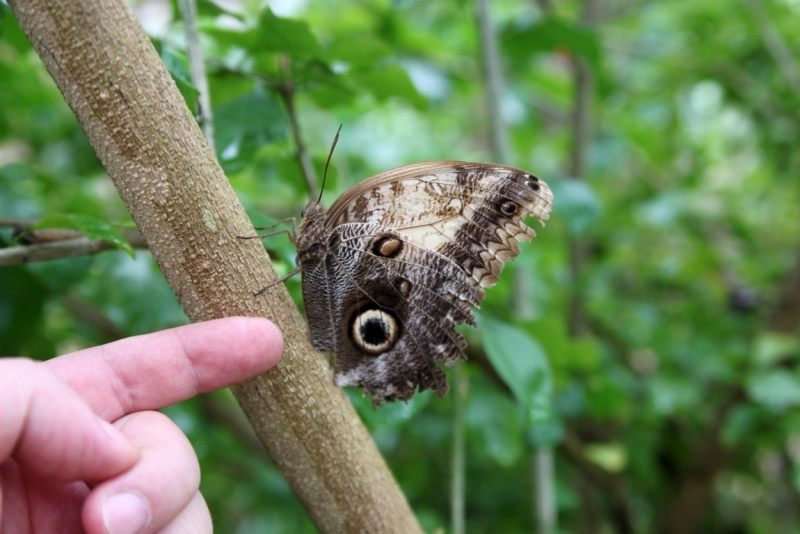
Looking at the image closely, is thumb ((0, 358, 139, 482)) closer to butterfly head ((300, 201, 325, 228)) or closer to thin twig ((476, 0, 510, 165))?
butterfly head ((300, 201, 325, 228))

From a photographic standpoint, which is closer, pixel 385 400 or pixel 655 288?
pixel 385 400

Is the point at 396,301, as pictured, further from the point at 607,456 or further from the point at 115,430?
the point at 607,456

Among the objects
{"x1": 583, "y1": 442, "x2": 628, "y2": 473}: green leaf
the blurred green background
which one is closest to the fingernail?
the blurred green background

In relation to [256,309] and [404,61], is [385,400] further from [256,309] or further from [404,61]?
[404,61]

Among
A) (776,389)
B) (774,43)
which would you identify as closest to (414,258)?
(776,389)

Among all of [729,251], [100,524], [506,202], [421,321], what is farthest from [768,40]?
[100,524]
